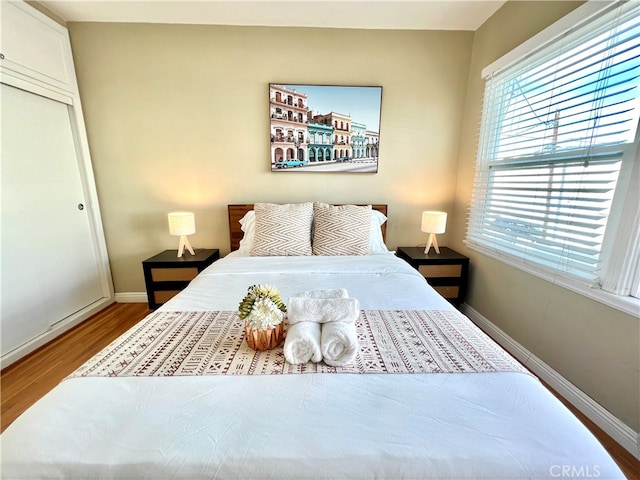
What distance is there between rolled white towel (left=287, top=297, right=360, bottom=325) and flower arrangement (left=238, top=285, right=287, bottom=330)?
6 cm

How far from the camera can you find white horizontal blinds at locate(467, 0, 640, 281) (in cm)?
129

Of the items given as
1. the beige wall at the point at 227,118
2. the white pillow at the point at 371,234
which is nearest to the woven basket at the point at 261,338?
the white pillow at the point at 371,234

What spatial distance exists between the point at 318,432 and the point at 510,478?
454mm

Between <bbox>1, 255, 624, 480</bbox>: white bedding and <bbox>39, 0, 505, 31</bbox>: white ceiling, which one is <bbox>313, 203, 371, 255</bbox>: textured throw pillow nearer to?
<bbox>1, 255, 624, 480</bbox>: white bedding

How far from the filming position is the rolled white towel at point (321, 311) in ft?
3.36

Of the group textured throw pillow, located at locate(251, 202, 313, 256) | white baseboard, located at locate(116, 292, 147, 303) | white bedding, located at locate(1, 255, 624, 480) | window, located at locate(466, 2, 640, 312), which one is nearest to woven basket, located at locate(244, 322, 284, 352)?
white bedding, located at locate(1, 255, 624, 480)

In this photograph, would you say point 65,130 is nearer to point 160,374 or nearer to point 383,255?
point 160,374

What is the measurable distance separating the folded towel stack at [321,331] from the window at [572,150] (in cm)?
138

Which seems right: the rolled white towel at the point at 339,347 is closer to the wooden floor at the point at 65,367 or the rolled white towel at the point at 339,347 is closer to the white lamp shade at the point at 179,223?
the wooden floor at the point at 65,367

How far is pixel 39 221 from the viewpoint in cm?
200

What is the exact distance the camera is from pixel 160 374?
86cm

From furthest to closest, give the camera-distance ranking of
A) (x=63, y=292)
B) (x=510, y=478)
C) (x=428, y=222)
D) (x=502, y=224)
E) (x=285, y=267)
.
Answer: (x=428, y=222), (x=63, y=292), (x=502, y=224), (x=285, y=267), (x=510, y=478)

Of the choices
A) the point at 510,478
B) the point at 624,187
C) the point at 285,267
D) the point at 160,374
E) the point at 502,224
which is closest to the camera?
the point at 510,478

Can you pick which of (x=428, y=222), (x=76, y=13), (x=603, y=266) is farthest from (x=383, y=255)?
(x=76, y=13)
